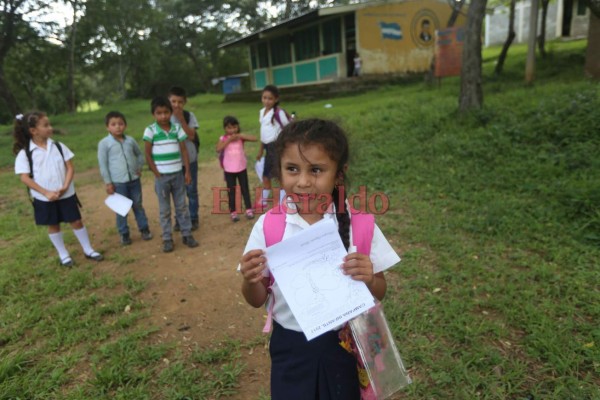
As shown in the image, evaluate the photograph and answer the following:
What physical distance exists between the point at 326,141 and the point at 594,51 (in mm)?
10267

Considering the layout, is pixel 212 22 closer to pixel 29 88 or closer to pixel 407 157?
pixel 29 88

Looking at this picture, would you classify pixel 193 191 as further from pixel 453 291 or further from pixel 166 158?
pixel 453 291

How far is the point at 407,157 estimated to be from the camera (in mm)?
6277

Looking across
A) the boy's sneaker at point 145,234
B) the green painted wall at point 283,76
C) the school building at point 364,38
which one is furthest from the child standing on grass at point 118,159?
the green painted wall at point 283,76

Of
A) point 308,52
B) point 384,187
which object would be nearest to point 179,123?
point 384,187

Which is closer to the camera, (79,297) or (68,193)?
(79,297)

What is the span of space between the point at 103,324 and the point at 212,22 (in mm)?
34207

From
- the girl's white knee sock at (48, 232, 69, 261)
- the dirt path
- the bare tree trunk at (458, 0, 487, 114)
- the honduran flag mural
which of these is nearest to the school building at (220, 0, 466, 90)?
the honduran flag mural

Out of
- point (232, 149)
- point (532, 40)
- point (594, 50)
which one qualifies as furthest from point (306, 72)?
point (232, 149)

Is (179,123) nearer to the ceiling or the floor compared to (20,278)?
nearer to the ceiling

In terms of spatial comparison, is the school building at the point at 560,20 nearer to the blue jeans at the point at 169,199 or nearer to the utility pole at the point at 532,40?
the utility pole at the point at 532,40

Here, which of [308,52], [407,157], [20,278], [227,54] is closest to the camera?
[20,278]

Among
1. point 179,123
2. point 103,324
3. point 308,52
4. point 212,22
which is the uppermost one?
point 212,22

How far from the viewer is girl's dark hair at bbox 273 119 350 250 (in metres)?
1.39
